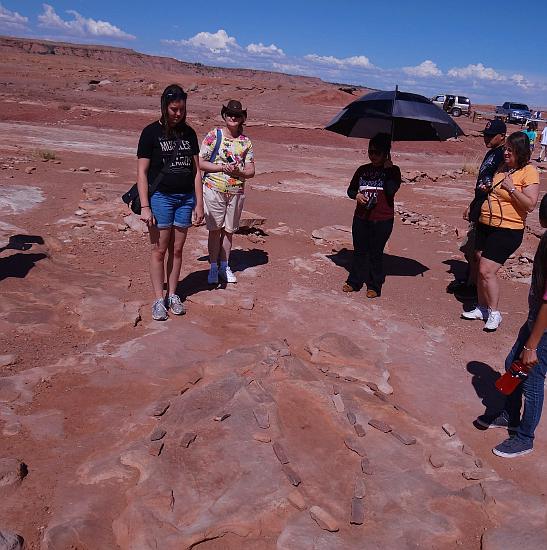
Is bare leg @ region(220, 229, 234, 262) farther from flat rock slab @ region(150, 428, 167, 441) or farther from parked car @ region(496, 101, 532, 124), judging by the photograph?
parked car @ region(496, 101, 532, 124)

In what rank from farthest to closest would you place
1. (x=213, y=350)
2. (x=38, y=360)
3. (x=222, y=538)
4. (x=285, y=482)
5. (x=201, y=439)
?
(x=213, y=350) < (x=38, y=360) < (x=201, y=439) < (x=285, y=482) < (x=222, y=538)

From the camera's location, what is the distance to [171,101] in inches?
172

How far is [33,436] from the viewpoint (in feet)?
10.7

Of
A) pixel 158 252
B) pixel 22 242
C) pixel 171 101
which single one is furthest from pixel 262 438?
pixel 22 242

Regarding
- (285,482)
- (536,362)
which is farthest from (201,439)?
(536,362)

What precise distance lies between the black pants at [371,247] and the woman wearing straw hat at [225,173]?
1.36 meters

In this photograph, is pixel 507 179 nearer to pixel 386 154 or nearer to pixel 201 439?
pixel 386 154

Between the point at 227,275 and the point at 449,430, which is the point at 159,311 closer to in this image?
the point at 227,275

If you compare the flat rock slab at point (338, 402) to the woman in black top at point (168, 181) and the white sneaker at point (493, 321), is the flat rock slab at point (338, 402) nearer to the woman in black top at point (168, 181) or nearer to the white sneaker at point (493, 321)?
the woman in black top at point (168, 181)

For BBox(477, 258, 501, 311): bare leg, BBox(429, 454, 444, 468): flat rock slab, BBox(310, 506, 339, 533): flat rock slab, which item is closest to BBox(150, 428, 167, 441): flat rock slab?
BBox(310, 506, 339, 533): flat rock slab

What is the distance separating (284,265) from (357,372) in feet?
9.38

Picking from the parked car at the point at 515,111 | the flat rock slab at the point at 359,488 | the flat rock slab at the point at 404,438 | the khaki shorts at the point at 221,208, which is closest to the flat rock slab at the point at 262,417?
the flat rock slab at the point at 359,488

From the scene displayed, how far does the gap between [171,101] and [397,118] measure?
2.80m

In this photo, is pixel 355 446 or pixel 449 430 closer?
pixel 355 446
